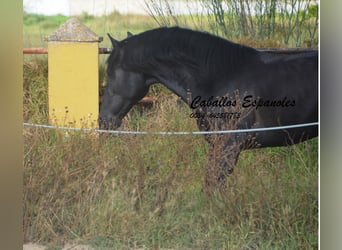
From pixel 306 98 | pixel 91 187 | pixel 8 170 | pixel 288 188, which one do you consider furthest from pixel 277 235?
pixel 8 170

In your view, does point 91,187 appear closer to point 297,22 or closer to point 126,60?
point 126,60

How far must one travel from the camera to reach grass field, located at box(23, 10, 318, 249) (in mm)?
5984

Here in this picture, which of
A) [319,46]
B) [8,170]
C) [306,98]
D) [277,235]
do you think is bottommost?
[277,235]

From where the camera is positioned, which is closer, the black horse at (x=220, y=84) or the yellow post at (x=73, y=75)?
the yellow post at (x=73, y=75)

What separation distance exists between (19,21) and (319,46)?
2.19 metres

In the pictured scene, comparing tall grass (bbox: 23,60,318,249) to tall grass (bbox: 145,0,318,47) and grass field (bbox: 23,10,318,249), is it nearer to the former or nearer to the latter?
grass field (bbox: 23,10,318,249)

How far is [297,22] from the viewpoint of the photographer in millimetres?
6094

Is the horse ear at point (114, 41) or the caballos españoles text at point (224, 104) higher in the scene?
the horse ear at point (114, 41)

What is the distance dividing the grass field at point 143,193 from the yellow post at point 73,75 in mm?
79

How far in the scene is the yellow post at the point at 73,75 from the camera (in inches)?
234

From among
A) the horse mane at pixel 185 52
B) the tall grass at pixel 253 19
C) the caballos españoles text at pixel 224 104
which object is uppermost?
the tall grass at pixel 253 19

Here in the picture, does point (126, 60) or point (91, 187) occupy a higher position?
point (126, 60)

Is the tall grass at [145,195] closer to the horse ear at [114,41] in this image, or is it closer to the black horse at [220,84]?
the black horse at [220,84]

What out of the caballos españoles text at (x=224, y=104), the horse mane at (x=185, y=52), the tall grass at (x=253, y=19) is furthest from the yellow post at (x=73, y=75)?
the caballos españoles text at (x=224, y=104)
